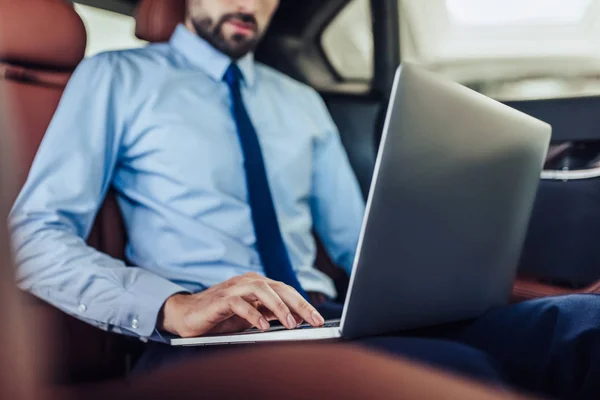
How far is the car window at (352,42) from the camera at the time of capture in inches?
51.5

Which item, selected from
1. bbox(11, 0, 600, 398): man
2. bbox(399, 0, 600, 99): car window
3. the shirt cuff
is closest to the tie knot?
bbox(11, 0, 600, 398): man

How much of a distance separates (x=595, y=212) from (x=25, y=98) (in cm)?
94

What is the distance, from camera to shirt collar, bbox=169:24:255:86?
930 millimetres

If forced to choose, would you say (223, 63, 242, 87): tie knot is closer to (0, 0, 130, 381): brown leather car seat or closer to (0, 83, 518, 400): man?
(0, 0, 130, 381): brown leather car seat

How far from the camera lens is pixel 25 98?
2.44 ft

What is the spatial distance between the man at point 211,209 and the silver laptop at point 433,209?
0.13 feet

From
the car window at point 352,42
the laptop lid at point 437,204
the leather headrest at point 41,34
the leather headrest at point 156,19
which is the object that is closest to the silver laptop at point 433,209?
the laptop lid at point 437,204

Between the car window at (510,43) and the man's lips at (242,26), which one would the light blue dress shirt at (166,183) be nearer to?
the man's lips at (242,26)

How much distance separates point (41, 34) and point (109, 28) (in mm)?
328

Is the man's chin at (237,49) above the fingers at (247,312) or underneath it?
above

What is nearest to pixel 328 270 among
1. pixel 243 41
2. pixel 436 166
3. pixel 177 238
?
pixel 177 238

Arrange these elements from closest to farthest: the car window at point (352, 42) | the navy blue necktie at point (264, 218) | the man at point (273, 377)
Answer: the man at point (273, 377)
the navy blue necktie at point (264, 218)
the car window at point (352, 42)

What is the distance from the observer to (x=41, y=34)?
2.42 ft

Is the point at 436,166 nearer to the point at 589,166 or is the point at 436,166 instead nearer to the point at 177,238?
the point at 177,238
